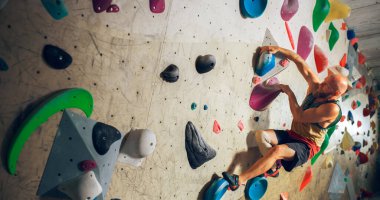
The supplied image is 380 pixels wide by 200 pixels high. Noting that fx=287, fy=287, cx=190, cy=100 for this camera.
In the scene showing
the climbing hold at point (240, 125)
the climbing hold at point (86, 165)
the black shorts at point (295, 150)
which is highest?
the climbing hold at point (240, 125)

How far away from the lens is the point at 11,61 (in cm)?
88

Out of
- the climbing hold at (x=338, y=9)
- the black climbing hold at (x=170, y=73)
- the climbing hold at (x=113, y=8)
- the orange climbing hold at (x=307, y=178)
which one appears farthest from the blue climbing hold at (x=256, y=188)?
the climbing hold at (x=338, y=9)

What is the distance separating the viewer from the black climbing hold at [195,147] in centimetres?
148

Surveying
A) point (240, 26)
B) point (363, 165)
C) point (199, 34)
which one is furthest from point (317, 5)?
point (363, 165)

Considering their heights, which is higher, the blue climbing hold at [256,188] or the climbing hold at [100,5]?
the climbing hold at [100,5]

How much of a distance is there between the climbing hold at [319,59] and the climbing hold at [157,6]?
1947mm

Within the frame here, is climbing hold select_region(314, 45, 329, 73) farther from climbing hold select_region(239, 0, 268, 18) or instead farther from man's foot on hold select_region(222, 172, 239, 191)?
man's foot on hold select_region(222, 172, 239, 191)

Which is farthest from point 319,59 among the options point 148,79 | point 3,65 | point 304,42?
point 3,65

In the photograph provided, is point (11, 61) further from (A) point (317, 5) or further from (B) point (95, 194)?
(A) point (317, 5)

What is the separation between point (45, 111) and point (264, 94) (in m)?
1.48

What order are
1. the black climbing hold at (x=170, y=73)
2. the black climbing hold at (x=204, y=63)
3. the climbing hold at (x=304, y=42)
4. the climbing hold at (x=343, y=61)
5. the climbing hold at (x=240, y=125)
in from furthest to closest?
1. the climbing hold at (x=343, y=61)
2. the climbing hold at (x=304, y=42)
3. the climbing hold at (x=240, y=125)
4. the black climbing hold at (x=204, y=63)
5. the black climbing hold at (x=170, y=73)

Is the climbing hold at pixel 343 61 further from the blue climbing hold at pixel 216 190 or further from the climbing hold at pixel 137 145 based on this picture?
the climbing hold at pixel 137 145

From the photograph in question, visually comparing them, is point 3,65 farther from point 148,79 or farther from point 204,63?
point 204,63

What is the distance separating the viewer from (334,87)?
180 cm
